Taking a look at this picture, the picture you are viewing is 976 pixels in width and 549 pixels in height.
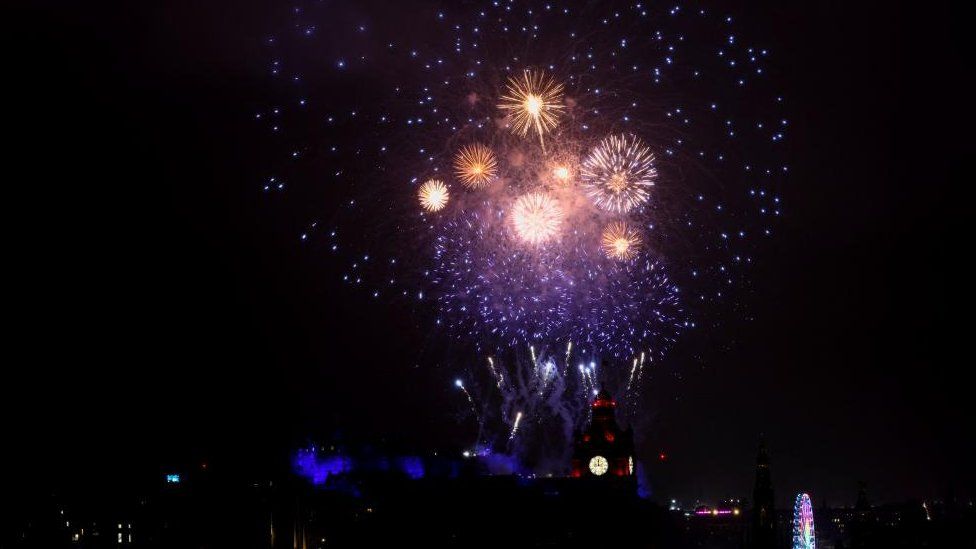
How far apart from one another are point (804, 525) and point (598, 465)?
3208 centimetres

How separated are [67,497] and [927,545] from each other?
104 metres

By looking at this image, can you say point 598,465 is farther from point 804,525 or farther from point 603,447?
point 804,525

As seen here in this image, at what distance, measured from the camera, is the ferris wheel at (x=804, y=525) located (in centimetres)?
9919

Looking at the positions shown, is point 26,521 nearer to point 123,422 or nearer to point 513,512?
point 123,422

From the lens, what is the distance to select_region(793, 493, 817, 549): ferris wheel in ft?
325

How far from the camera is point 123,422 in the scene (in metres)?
45.6

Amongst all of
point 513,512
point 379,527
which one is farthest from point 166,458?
point 513,512

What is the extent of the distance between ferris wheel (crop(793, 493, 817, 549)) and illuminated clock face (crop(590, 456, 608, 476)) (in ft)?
95.3

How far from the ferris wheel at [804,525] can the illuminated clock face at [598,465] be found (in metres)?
29.0

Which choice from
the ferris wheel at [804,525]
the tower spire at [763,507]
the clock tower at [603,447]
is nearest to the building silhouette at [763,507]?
the tower spire at [763,507]

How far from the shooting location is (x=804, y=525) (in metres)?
102

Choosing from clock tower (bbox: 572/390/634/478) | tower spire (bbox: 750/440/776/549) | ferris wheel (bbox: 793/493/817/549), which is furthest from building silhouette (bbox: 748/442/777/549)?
ferris wheel (bbox: 793/493/817/549)

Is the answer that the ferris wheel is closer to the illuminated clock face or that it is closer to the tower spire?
the tower spire

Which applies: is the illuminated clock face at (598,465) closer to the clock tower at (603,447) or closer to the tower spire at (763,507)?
the clock tower at (603,447)
